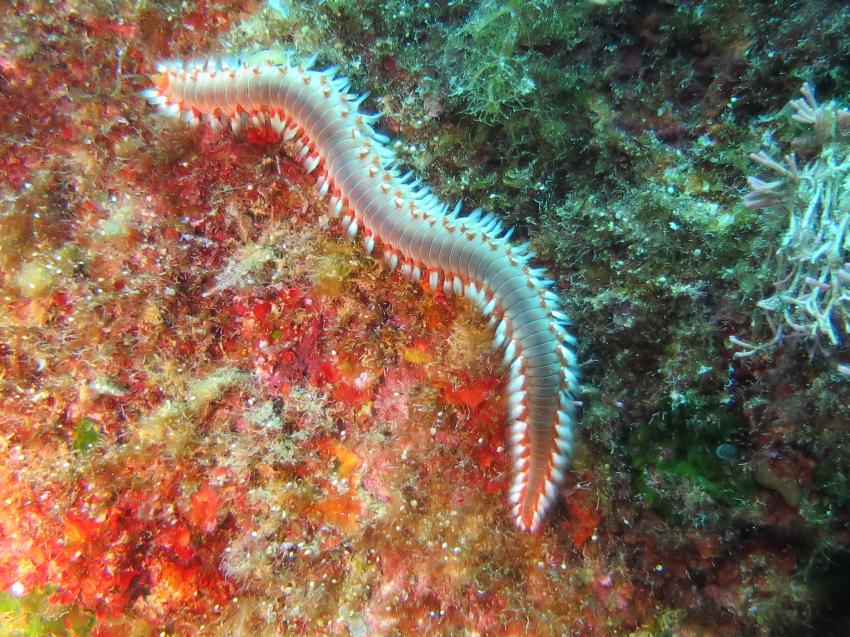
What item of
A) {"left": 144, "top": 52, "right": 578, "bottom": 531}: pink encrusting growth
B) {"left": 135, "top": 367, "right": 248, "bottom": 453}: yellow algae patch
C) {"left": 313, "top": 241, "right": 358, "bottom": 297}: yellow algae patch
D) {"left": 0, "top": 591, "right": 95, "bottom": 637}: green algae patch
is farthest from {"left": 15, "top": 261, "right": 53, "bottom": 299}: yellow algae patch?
{"left": 0, "top": 591, "right": 95, "bottom": 637}: green algae patch

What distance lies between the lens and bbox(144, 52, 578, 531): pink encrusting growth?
139 inches

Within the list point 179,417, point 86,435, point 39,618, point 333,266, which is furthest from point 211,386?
point 39,618

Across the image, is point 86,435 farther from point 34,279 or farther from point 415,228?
point 415,228

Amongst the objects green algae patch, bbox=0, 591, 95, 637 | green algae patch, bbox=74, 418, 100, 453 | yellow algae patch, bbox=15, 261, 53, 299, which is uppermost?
yellow algae patch, bbox=15, 261, 53, 299

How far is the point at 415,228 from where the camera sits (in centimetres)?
379

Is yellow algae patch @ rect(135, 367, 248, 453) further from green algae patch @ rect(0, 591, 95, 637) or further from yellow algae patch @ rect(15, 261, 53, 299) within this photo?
green algae patch @ rect(0, 591, 95, 637)

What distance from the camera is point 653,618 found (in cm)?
339

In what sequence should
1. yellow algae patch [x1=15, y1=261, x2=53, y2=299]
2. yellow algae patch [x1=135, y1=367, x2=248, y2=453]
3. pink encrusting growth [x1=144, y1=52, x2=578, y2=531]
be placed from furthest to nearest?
yellow algae patch [x1=135, y1=367, x2=248, y2=453] < yellow algae patch [x1=15, y1=261, x2=53, y2=299] < pink encrusting growth [x1=144, y1=52, x2=578, y2=531]

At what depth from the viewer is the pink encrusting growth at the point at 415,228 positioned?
11.6 ft

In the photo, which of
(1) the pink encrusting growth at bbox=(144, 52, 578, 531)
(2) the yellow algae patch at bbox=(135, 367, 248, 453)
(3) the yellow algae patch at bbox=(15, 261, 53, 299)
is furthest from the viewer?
(2) the yellow algae patch at bbox=(135, 367, 248, 453)

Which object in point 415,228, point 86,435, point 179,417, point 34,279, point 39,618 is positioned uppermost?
point 415,228

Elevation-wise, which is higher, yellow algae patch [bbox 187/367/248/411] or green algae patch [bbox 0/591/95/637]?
yellow algae patch [bbox 187/367/248/411]

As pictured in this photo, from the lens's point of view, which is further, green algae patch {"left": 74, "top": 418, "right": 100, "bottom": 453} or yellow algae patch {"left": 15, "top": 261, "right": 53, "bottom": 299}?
green algae patch {"left": 74, "top": 418, "right": 100, "bottom": 453}

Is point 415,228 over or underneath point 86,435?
over
